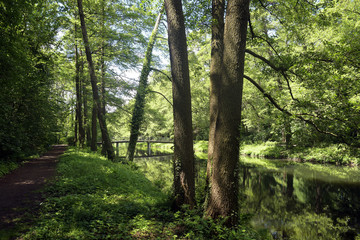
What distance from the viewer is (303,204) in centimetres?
941

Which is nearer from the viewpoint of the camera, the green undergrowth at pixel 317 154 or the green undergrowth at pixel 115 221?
the green undergrowth at pixel 115 221

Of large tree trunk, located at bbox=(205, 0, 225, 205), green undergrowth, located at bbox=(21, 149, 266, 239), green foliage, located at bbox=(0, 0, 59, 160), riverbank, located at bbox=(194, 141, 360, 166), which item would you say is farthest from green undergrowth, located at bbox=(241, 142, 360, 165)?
green foliage, located at bbox=(0, 0, 59, 160)

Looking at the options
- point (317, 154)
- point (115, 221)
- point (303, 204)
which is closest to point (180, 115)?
point (115, 221)

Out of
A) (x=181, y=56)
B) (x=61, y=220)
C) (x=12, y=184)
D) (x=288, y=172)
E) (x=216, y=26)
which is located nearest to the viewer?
(x=61, y=220)

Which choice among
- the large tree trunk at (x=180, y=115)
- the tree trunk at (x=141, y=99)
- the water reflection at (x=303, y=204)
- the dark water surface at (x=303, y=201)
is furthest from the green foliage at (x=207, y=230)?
the tree trunk at (x=141, y=99)

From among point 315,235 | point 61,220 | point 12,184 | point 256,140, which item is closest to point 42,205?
point 61,220

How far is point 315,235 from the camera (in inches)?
265

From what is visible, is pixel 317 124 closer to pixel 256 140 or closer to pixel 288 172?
pixel 288 172

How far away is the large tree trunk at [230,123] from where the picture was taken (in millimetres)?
4000

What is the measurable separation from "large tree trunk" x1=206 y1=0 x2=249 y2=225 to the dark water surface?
94cm

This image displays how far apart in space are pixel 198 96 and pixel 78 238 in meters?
25.1

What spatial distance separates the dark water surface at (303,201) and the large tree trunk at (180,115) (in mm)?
1288

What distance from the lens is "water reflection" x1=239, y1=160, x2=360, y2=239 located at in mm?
7086

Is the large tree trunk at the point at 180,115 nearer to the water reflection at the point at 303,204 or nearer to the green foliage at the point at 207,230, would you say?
the green foliage at the point at 207,230
